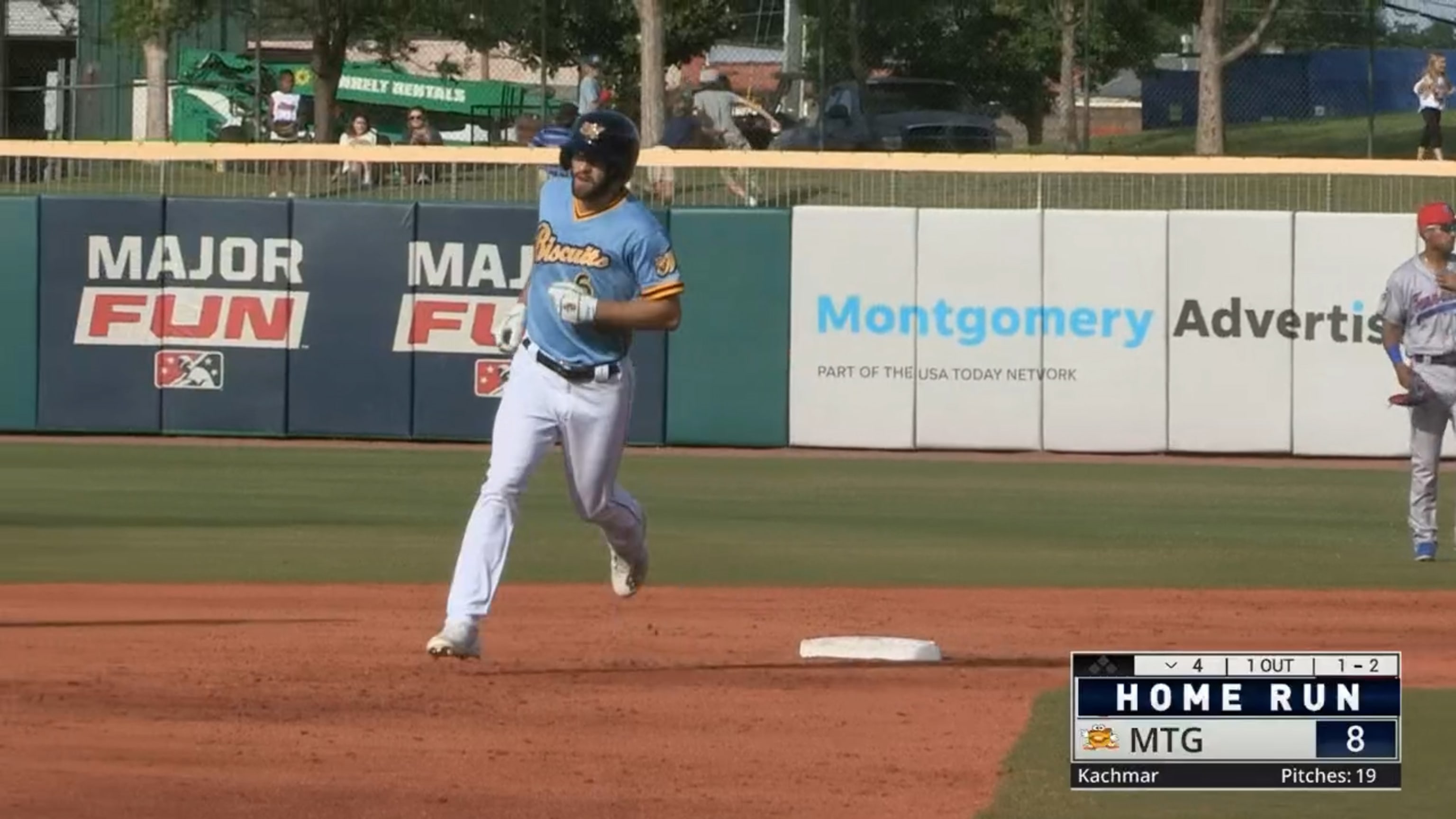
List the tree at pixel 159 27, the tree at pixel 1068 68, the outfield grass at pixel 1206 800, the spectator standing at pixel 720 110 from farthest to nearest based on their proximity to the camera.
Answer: the tree at pixel 159 27
the tree at pixel 1068 68
the spectator standing at pixel 720 110
the outfield grass at pixel 1206 800

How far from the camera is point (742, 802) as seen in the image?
7.59 m

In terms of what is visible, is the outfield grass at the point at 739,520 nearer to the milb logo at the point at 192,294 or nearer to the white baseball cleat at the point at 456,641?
the milb logo at the point at 192,294

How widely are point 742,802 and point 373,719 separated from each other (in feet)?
5.63

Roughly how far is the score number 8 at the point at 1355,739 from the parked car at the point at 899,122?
20.5 metres

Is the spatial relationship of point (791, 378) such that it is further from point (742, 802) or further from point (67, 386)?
point (742, 802)

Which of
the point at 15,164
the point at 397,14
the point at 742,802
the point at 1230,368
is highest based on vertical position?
the point at 397,14

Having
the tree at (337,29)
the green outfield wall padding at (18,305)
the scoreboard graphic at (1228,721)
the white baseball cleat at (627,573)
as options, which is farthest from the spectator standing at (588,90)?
the scoreboard graphic at (1228,721)

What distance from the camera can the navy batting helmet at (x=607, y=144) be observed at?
9375 mm

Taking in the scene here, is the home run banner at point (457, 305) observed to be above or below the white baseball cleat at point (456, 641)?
above

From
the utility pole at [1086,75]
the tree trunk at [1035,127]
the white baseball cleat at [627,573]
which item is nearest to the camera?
the white baseball cleat at [627,573]

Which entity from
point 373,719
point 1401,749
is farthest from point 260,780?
point 1401,749

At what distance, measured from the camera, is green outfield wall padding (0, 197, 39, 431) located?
2220 cm

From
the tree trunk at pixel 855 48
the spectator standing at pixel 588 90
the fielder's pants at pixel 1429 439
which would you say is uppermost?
the tree trunk at pixel 855 48

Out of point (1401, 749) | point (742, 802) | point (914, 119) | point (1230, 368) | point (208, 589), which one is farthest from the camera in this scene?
point (914, 119)
